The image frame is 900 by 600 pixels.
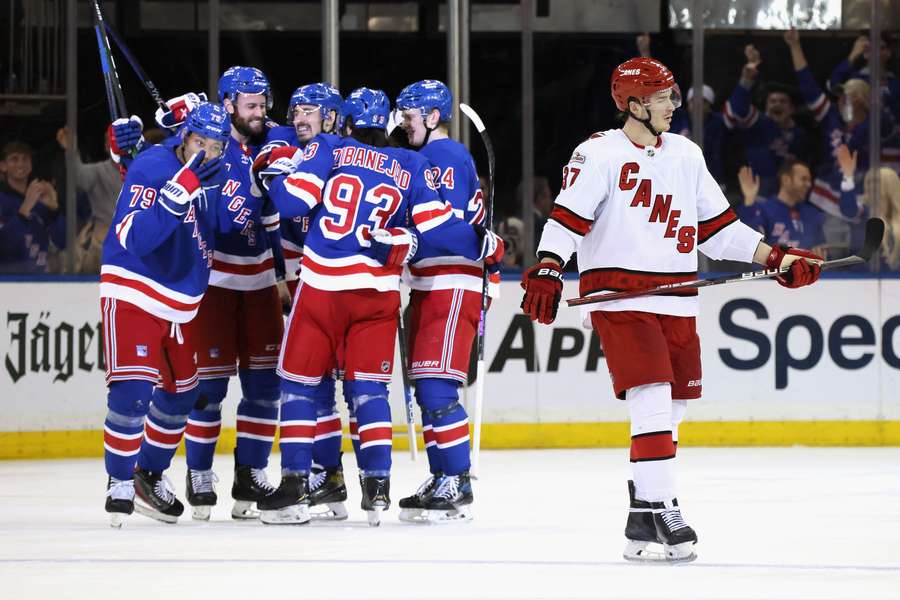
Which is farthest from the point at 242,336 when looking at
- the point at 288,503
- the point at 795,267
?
the point at 795,267

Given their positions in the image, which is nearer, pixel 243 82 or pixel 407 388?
pixel 243 82

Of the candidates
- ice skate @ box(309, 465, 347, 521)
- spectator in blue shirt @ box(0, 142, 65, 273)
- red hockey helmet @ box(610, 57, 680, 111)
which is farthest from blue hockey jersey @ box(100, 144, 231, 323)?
spectator in blue shirt @ box(0, 142, 65, 273)

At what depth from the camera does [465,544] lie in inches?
205

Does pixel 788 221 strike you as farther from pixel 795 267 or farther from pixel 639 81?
pixel 639 81

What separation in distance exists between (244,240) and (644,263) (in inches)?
65.6

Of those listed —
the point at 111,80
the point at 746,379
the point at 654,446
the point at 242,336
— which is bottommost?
the point at 746,379

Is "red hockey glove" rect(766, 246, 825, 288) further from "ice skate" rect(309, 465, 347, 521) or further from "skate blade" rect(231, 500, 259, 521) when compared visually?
"skate blade" rect(231, 500, 259, 521)

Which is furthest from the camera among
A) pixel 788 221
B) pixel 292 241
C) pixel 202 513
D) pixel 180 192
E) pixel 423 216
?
pixel 788 221

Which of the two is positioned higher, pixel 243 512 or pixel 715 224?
pixel 715 224

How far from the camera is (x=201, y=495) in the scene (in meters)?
6.00

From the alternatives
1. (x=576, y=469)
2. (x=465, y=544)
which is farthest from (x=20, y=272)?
(x=465, y=544)

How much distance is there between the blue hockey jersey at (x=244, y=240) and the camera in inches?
233

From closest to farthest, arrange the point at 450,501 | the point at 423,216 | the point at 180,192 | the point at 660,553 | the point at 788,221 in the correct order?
the point at 660,553
the point at 180,192
the point at 423,216
the point at 450,501
the point at 788,221

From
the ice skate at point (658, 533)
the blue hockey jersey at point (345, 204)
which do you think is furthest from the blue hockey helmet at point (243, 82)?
the ice skate at point (658, 533)
